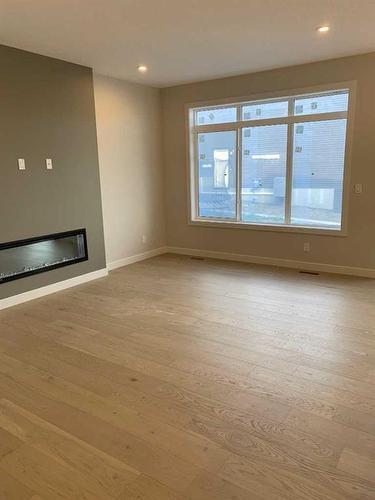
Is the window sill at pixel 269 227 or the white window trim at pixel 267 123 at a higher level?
the white window trim at pixel 267 123

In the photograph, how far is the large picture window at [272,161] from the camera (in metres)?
4.85

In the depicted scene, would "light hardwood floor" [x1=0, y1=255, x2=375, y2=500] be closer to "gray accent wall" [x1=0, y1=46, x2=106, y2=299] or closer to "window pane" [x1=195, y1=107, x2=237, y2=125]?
"gray accent wall" [x1=0, y1=46, x2=106, y2=299]

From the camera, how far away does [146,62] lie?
4.45 meters

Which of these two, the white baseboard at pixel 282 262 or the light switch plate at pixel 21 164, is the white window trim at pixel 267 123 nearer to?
the white baseboard at pixel 282 262

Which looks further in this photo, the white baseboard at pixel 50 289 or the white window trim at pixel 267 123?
the white window trim at pixel 267 123

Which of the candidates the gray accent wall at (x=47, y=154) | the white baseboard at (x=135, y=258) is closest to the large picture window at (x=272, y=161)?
the white baseboard at (x=135, y=258)

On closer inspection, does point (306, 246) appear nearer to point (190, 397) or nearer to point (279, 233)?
point (279, 233)

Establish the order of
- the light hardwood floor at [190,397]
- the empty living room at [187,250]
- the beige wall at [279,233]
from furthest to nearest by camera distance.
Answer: the beige wall at [279,233]
the empty living room at [187,250]
the light hardwood floor at [190,397]

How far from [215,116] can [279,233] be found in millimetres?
2022

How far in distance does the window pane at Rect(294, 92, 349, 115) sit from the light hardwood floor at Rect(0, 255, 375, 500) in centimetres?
235

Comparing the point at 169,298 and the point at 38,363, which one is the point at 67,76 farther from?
the point at 38,363

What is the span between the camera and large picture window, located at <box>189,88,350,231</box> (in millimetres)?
4848

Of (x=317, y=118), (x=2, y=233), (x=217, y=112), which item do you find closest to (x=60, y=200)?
(x=2, y=233)

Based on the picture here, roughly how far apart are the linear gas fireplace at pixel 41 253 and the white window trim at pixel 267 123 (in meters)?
2.03
